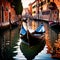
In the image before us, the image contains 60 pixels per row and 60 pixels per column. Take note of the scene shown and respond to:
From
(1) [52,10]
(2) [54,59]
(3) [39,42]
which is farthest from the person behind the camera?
(1) [52,10]

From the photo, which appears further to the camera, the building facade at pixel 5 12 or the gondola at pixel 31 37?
the building facade at pixel 5 12

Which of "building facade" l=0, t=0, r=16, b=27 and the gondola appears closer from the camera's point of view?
the gondola

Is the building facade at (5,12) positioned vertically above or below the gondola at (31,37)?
above

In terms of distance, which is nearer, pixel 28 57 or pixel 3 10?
pixel 28 57

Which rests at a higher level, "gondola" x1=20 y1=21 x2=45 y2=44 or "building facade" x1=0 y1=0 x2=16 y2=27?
"building facade" x1=0 y1=0 x2=16 y2=27

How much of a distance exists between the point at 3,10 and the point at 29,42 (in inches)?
120

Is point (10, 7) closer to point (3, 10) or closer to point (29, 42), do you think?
point (3, 10)

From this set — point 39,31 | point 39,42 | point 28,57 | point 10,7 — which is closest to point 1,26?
point 10,7

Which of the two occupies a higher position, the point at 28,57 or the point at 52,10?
the point at 52,10

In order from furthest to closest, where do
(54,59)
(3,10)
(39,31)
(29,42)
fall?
(3,10) → (39,31) → (29,42) → (54,59)

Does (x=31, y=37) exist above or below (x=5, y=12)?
below

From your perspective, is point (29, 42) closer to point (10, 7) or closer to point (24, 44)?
point (24, 44)

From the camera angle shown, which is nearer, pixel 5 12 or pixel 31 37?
A: pixel 31 37

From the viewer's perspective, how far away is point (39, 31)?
5258 mm
